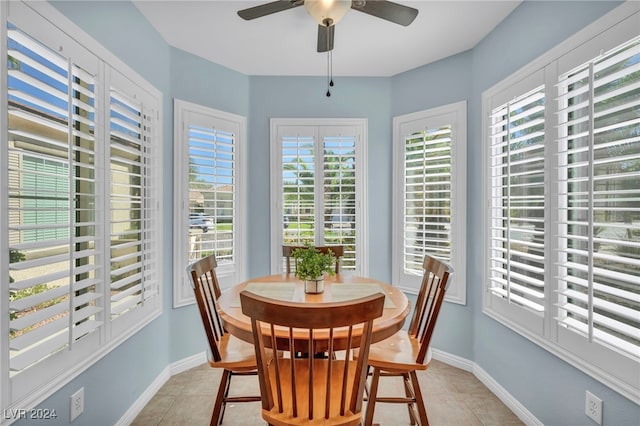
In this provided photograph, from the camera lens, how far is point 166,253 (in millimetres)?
2748

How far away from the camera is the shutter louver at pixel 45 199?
4.31 ft

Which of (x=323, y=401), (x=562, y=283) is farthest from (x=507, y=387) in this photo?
(x=323, y=401)

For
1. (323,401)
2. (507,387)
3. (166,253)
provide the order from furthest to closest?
1. (166,253)
2. (507,387)
3. (323,401)

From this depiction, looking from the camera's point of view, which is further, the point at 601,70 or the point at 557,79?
the point at 557,79

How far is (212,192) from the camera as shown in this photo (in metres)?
3.07

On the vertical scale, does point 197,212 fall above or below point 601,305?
above

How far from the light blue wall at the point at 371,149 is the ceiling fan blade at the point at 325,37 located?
1.17 m

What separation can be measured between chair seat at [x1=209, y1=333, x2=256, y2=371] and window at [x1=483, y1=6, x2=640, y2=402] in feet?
5.83

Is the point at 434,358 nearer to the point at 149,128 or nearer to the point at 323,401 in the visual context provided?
the point at 323,401

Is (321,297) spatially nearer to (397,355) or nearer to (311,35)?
(397,355)

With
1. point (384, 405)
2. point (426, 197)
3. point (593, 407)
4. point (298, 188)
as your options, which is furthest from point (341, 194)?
point (593, 407)

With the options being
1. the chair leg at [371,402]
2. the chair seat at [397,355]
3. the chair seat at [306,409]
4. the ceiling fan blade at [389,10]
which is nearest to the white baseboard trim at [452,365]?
the chair seat at [397,355]

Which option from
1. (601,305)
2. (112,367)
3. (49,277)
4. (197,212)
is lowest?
(112,367)

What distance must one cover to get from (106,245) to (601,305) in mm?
2693
